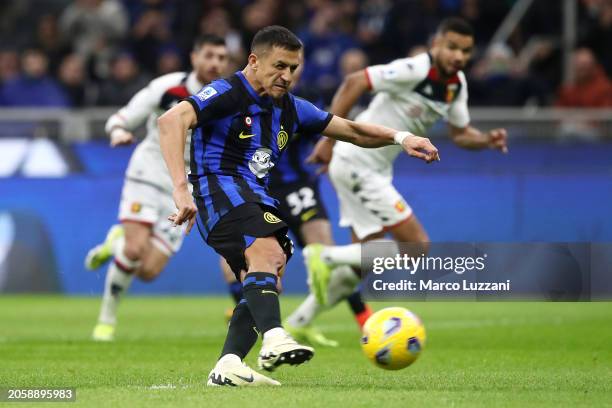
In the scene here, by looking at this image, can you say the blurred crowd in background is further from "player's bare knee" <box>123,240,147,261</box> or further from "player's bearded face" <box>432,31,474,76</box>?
"player's bearded face" <box>432,31,474,76</box>

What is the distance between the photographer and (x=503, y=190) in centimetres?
1602

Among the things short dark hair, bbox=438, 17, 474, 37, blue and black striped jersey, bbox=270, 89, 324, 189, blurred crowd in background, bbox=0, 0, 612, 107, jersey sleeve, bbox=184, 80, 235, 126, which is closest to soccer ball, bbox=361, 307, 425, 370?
jersey sleeve, bbox=184, 80, 235, 126

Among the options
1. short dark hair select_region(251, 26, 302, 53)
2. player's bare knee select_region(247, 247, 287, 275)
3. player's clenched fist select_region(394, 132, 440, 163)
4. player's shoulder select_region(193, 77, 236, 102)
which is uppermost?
short dark hair select_region(251, 26, 302, 53)

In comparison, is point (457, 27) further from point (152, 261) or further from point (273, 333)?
point (273, 333)

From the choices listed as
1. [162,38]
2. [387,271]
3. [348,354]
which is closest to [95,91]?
[162,38]

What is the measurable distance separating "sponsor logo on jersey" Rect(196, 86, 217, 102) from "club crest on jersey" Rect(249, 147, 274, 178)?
44 cm

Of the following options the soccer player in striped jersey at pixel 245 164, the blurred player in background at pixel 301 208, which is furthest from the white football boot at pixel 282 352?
the blurred player in background at pixel 301 208

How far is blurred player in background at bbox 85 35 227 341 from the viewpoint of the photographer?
439 inches

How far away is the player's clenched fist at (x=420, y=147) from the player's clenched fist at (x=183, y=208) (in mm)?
1349

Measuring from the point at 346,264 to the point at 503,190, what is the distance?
5.87m

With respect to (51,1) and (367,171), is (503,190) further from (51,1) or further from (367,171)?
(51,1)

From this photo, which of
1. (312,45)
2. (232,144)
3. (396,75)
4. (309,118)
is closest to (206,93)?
(232,144)

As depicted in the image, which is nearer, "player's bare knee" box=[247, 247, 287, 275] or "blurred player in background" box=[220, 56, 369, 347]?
"player's bare knee" box=[247, 247, 287, 275]

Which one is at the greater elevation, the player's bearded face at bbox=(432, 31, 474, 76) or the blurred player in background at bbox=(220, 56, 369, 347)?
the player's bearded face at bbox=(432, 31, 474, 76)
